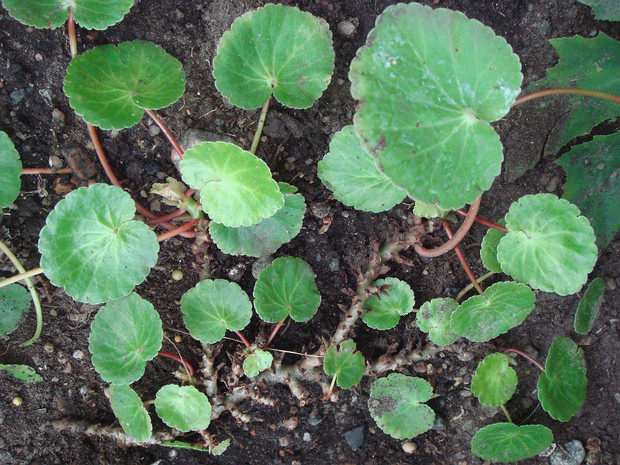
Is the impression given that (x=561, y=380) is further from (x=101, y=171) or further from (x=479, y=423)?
(x=101, y=171)

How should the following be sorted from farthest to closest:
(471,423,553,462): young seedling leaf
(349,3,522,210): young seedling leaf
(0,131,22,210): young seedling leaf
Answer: (471,423,553,462): young seedling leaf → (0,131,22,210): young seedling leaf → (349,3,522,210): young seedling leaf

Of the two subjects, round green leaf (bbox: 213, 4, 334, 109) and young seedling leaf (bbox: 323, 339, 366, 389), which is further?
young seedling leaf (bbox: 323, 339, 366, 389)

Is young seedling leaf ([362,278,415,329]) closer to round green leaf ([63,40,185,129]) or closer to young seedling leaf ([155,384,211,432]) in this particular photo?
young seedling leaf ([155,384,211,432])

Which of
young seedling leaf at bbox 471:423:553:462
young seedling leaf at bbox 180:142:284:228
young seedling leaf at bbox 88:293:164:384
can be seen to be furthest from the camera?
young seedling leaf at bbox 471:423:553:462

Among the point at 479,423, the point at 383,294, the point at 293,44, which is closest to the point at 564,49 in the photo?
the point at 293,44

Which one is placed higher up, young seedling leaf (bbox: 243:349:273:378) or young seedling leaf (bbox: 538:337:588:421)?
young seedling leaf (bbox: 538:337:588:421)

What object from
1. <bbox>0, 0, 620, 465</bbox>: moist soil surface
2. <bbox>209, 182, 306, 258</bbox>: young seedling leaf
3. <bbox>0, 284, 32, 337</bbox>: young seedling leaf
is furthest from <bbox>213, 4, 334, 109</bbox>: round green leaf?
<bbox>0, 284, 32, 337</bbox>: young seedling leaf

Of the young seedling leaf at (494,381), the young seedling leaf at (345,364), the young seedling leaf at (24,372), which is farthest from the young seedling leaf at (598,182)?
the young seedling leaf at (24,372)

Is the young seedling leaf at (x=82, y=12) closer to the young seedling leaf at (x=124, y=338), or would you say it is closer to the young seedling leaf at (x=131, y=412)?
the young seedling leaf at (x=124, y=338)
